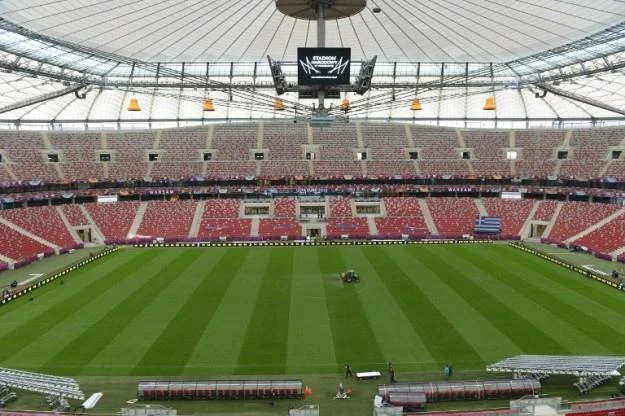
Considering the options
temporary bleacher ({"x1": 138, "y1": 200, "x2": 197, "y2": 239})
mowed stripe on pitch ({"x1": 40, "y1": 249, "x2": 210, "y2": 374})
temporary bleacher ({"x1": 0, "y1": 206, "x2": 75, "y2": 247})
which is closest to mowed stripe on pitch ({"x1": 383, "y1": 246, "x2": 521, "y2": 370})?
mowed stripe on pitch ({"x1": 40, "y1": 249, "x2": 210, "y2": 374})

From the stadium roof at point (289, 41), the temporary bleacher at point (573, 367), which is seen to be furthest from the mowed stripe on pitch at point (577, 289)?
the stadium roof at point (289, 41)

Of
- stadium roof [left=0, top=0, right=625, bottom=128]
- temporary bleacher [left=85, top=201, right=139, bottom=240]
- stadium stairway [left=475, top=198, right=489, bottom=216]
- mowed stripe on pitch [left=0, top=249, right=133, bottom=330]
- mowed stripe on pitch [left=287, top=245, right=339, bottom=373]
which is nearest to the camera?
mowed stripe on pitch [left=287, top=245, right=339, bottom=373]

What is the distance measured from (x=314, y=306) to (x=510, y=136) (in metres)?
62.5

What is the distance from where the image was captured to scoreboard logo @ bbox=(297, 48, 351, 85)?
28.9 meters

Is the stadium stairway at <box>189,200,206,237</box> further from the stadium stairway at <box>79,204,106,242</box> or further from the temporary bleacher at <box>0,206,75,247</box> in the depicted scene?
the temporary bleacher at <box>0,206,75,247</box>

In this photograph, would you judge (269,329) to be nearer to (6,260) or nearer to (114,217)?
(6,260)

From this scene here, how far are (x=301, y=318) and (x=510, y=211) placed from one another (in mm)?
50169

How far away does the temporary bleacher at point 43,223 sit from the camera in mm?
61531

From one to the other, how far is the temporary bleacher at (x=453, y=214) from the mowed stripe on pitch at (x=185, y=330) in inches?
1404

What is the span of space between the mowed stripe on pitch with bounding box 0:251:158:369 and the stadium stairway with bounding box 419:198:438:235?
136 ft

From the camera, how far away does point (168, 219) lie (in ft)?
234

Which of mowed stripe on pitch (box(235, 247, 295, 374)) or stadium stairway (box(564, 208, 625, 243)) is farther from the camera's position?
stadium stairway (box(564, 208, 625, 243))


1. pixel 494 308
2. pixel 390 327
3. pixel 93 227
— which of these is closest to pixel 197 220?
pixel 93 227

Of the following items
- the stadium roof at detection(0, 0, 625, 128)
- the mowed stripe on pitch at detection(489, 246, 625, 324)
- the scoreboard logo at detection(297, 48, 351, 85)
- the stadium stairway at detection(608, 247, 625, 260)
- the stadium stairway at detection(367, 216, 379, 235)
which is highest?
the stadium roof at detection(0, 0, 625, 128)
